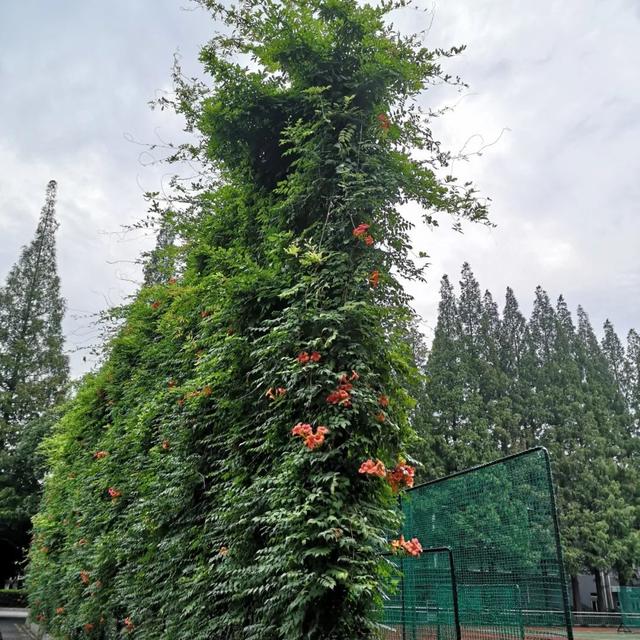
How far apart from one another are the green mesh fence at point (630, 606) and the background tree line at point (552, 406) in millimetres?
2354

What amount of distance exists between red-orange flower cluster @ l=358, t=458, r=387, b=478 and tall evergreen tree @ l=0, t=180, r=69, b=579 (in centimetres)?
1969

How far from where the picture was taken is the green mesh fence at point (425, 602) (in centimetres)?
317

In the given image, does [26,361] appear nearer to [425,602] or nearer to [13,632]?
[13,632]

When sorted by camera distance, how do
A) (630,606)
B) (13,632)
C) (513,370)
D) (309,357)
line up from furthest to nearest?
(513,370), (630,606), (13,632), (309,357)

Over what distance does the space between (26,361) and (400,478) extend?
22.9 metres

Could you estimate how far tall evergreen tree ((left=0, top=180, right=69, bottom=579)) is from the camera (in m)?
18.8

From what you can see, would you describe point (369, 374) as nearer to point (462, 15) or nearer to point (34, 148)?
point (462, 15)

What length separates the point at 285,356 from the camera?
8.86ft

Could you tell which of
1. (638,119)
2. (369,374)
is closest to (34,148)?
(369,374)

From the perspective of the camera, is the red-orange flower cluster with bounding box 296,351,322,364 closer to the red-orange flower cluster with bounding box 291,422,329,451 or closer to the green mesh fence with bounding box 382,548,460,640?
the red-orange flower cluster with bounding box 291,422,329,451

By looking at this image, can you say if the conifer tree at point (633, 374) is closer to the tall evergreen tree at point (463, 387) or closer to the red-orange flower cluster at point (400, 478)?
the tall evergreen tree at point (463, 387)

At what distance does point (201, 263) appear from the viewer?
4.36 meters

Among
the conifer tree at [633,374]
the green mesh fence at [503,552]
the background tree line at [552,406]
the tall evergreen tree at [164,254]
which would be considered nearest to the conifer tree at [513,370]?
the background tree line at [552,406]

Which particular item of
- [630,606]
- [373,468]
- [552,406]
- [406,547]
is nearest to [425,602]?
[406,547]
